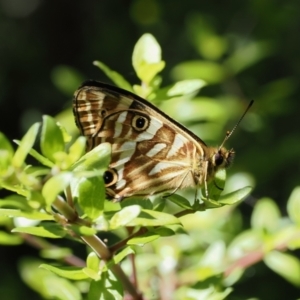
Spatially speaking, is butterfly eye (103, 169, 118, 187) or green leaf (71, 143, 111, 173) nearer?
green leaf (71, 143, 111, 173)

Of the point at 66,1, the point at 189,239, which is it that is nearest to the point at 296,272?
the point at 189,239

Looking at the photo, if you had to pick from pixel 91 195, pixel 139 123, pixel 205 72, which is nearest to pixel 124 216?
pixel 91 195

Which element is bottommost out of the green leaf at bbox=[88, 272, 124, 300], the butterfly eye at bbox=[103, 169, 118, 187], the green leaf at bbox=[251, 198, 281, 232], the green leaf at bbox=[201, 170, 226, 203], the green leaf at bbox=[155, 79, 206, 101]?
the green leaf at bbox=[251, 198, 281, 232]

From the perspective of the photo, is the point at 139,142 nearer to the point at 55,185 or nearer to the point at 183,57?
the point at 55,185

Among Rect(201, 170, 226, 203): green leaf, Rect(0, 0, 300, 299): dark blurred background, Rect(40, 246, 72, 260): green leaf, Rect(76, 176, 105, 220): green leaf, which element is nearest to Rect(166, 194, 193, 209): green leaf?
Rect(201, 170, 226, 203): green leaf

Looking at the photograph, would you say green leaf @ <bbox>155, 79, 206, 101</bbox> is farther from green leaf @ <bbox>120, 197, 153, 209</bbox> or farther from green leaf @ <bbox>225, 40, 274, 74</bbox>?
green leaf @ <bbox>225, 40, 274, 74</bbox>

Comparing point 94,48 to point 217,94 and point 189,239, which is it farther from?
point 189,239
